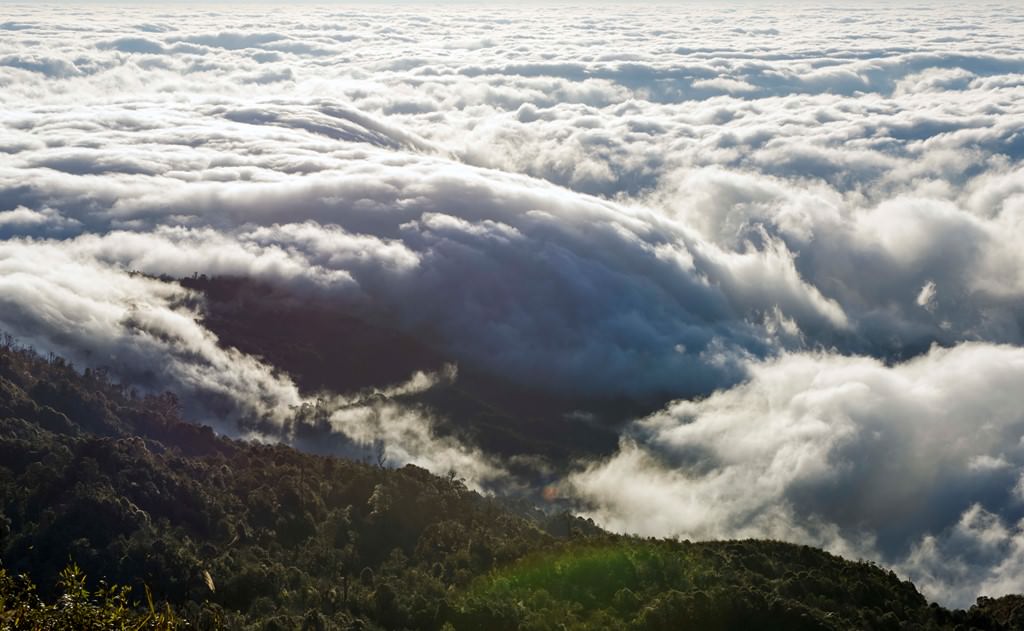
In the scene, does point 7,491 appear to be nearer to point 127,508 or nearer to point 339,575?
point 127,508

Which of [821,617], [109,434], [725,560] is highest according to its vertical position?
[821,617]

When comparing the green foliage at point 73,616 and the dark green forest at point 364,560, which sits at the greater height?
the green foliage at point 73,616

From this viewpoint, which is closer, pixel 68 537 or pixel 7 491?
pixel 68 537

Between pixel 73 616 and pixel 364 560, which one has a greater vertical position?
pixel 73 616

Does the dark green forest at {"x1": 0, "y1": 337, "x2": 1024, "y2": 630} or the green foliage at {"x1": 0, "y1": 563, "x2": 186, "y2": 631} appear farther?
the dark green forest at {"x1": 0, "y1": 337, "x2": 1024, "y2": 630}

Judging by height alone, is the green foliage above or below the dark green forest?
above

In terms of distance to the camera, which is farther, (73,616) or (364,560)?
(364,560)

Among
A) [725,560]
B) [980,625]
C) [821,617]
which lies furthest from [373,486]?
[980,625]

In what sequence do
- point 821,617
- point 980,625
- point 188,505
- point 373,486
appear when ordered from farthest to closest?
point 373,486 → point 188,505 → point 980,625 → point 821,617
